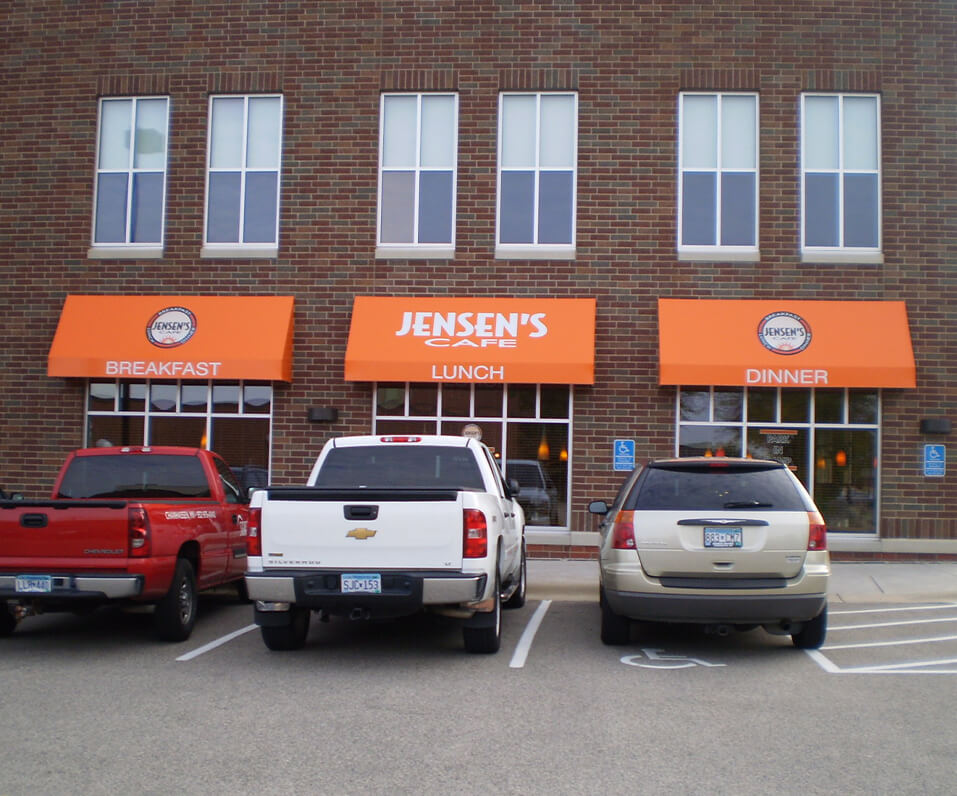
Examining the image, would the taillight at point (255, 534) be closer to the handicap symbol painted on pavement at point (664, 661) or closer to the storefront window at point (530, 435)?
the handicap symbol painted on pavement at point (664, 661)

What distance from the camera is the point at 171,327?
16.0 m

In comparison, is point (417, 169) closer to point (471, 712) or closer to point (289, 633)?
point (289, 633)

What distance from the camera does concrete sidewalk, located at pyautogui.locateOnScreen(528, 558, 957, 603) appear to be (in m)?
12.3

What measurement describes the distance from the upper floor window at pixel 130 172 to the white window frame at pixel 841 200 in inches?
423

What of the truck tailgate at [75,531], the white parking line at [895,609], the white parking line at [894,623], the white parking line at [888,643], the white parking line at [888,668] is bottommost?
the white parking line at [895,609]

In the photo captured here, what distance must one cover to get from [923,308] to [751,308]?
2.75 meters

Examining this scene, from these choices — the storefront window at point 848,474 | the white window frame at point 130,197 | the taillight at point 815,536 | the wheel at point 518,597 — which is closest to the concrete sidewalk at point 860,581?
the storefront window at point 848,474

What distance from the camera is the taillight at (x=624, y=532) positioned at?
8.17m

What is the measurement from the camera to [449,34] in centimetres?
1631

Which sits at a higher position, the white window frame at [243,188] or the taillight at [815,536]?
the white window frame at [243,188]

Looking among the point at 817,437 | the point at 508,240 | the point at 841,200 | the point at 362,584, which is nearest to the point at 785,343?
the point at 817,437

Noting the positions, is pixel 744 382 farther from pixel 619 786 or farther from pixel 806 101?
pixel 619 786

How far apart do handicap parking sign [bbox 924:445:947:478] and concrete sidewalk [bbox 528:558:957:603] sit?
1374 millimetres

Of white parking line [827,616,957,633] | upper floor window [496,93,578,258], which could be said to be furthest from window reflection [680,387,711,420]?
white parking line [827,616,957,633]
